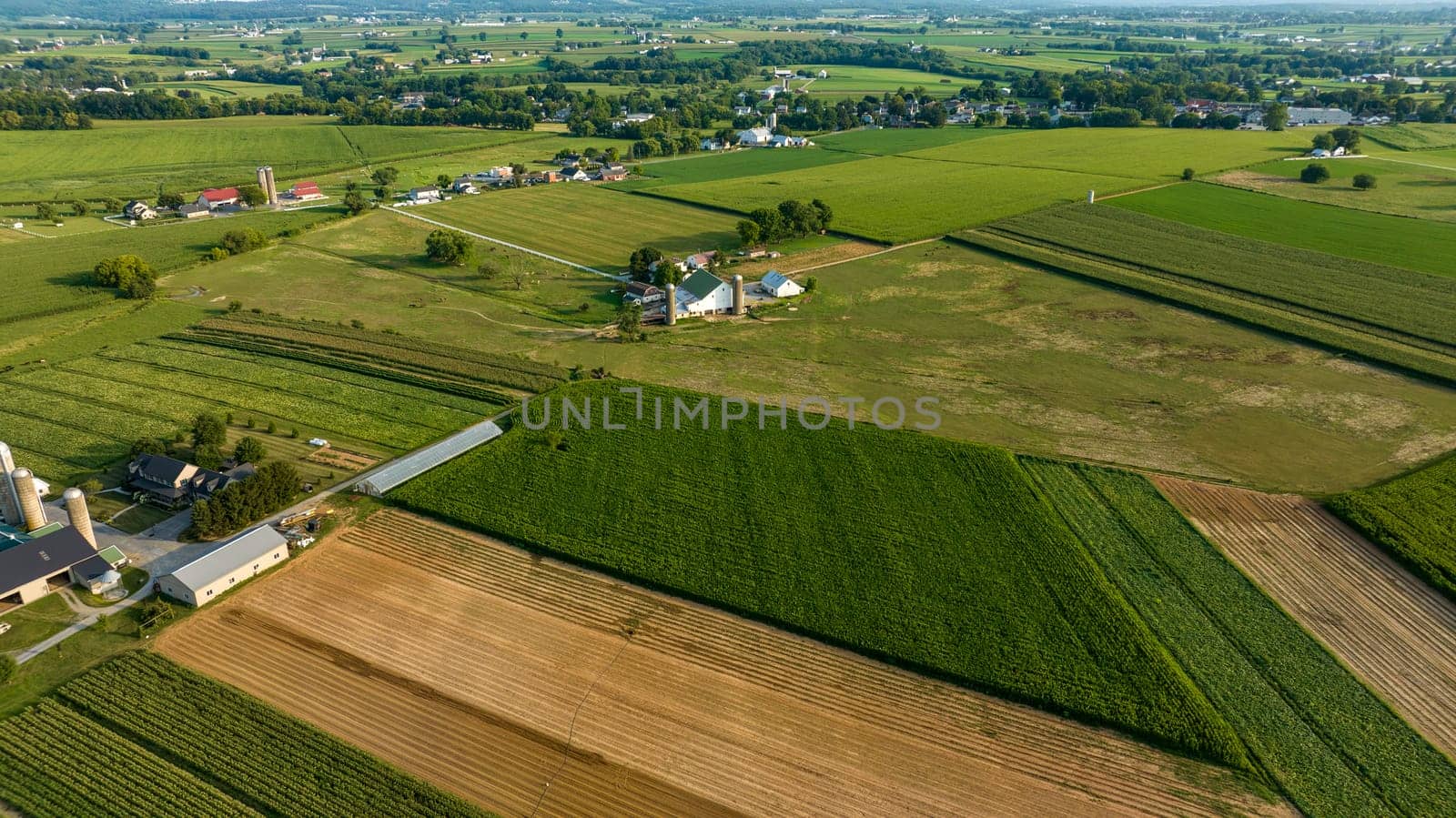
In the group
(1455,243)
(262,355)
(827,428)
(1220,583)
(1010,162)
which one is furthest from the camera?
(1010,162)

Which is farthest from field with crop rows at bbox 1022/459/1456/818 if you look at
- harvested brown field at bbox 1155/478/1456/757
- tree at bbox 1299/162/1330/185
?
tree at bbox 1299/162/1330/185

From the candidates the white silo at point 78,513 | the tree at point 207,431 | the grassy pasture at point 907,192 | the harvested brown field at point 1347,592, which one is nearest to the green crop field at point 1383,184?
the grassy pasture at point 907,192

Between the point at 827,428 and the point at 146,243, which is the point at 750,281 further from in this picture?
the point at 146,243

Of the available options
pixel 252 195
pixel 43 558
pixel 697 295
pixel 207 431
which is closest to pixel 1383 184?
pixel 697 295

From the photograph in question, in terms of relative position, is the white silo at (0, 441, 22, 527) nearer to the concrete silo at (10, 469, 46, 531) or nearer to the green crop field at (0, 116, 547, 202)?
the concrete silo at (10, 469, 46, 531)

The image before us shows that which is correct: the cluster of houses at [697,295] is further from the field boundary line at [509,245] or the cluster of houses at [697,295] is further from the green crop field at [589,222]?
the green crop field at [589,222]

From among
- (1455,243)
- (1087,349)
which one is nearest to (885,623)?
(1087,349)
